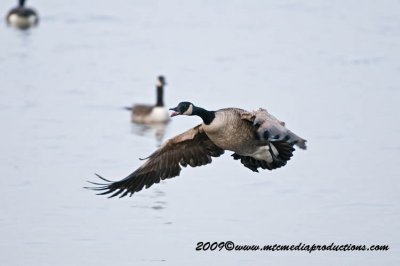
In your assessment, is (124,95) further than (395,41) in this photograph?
No

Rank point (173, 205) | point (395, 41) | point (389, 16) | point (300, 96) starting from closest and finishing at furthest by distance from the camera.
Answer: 1. point (173, 205)
2. point (300, 96)
3. point (395, 41)
4. point (389, 16)

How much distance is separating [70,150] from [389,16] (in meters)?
10.9

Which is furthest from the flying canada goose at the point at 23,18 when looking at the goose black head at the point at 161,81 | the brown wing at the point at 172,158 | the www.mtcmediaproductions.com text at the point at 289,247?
the www.mtcmediaproductions.com text at the point at 289,247

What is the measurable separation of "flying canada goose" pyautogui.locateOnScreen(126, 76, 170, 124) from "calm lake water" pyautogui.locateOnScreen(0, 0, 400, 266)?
0.33m

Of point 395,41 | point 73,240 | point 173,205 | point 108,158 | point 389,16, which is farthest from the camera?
point 389,16

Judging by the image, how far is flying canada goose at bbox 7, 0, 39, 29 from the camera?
25.2 meters

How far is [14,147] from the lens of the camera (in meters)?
14.9

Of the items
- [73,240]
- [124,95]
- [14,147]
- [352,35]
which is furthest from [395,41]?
[73,240]

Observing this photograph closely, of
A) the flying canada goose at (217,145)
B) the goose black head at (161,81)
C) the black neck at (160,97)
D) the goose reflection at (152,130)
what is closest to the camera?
the flying canada goose at (217,145)

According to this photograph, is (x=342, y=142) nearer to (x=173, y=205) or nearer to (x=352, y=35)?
(x=173, y=205)

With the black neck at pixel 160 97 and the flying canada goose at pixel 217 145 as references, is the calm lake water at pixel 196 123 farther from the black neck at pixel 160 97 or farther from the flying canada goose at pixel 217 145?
the flying canada goose at pixel 217 145

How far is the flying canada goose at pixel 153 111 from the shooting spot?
57.8 feet

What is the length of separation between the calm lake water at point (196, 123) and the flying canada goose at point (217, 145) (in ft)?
2.60

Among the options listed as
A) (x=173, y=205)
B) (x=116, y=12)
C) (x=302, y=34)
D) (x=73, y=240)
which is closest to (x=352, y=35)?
(x=302, y=34)
